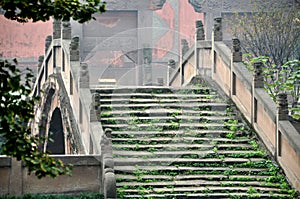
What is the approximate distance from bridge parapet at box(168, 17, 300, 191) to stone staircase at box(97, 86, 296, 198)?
10.1 inches

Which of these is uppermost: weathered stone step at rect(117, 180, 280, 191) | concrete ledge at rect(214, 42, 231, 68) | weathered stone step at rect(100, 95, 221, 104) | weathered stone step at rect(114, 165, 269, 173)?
concrete ledge at rect(214, 42, 231, 68)

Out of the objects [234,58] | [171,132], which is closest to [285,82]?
[234,58]

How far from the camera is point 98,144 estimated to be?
14039mm

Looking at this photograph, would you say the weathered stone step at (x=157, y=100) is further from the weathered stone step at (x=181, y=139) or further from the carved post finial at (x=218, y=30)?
the weathered stone step at (x=181, y=139)

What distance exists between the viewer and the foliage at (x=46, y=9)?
21.6ft

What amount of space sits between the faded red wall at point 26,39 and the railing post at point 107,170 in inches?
790

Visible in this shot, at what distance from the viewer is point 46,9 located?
271 inches

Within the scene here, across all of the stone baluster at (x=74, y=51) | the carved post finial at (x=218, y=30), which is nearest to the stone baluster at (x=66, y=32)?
the stone baluster at (x=74, y=51)

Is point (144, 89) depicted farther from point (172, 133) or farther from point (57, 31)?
point (57, 31)

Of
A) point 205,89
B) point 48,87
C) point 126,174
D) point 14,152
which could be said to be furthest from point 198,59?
point 14,152

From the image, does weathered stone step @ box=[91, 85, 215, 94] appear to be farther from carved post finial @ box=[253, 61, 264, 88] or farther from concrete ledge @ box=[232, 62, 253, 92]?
carved post finial @ box=[253, 61, 264, 88]

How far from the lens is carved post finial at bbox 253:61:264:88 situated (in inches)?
603

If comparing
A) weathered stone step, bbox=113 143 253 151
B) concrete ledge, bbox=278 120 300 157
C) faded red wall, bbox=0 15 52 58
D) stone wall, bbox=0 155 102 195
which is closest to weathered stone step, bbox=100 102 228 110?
weathered stone step, bbox=113 143 253 151

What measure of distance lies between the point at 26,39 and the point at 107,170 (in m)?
21.2
